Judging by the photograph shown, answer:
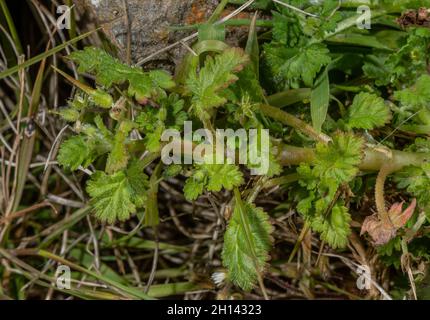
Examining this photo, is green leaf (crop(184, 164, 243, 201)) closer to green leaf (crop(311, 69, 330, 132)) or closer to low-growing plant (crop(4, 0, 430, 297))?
low-growing plant (crop(4, 0, 430, 297))

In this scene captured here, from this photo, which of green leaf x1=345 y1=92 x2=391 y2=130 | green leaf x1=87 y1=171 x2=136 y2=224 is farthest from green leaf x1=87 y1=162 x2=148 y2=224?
green leaf x1=345 y1=92 x2=391 y2=130

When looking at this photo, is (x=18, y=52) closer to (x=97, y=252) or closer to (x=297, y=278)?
(x=97, y=252)

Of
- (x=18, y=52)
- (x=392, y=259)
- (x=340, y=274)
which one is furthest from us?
(x=340, y=274)

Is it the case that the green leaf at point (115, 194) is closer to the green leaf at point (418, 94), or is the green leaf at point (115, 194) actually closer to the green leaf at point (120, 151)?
the green leaf at point (120, 151)

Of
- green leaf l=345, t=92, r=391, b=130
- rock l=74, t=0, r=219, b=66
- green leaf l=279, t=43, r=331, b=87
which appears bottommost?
green leaf l=345, t=92, r=391, b=130

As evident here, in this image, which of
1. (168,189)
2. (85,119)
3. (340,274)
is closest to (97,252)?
(168,189)
